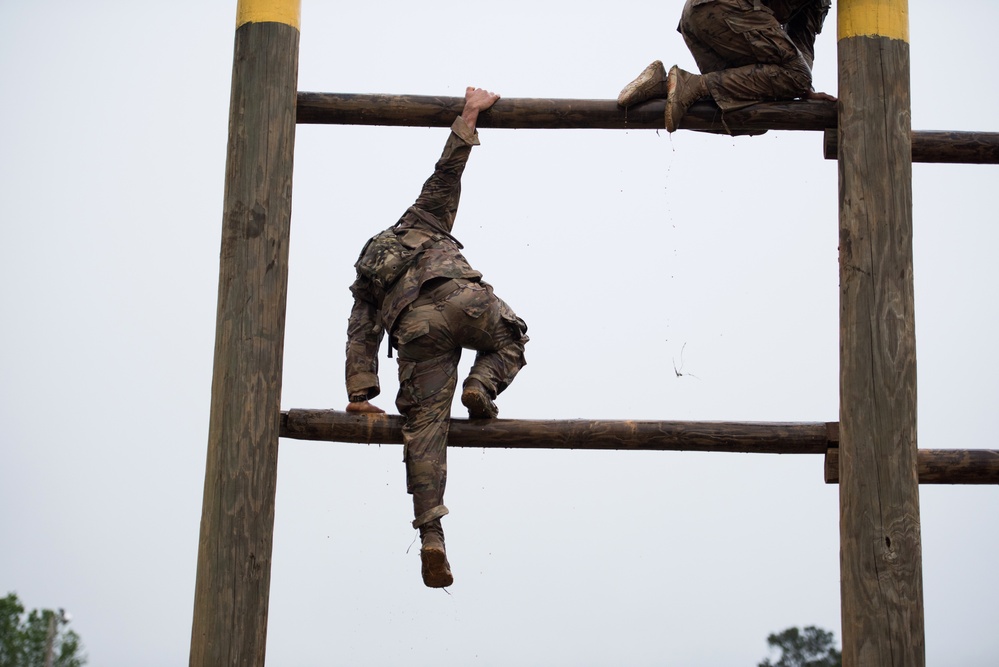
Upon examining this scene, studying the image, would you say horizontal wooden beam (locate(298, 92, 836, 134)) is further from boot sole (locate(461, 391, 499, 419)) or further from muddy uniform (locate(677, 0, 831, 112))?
boot sole (locate(461, 391, 499, 419))

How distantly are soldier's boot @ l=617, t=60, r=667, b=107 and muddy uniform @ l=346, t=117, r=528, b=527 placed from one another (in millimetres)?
751

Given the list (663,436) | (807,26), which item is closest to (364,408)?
(663,436)

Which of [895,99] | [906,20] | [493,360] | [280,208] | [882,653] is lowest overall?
[882,653]

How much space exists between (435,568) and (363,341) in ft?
4.11

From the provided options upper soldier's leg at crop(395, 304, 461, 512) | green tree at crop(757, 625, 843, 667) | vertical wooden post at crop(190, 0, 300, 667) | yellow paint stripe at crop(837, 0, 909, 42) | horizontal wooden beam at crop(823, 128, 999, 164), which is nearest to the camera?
vertical wooden post at crop(190, 0, 300, 667)

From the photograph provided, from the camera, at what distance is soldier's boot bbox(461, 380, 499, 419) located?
659cm

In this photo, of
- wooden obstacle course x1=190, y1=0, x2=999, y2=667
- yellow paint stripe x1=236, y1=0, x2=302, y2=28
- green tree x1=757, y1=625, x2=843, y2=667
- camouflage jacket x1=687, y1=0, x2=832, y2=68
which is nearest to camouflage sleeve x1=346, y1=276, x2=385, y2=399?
wooden obstacle course x1=190, y1=0, x2=999, y2=667

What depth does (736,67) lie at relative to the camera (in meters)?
6.77

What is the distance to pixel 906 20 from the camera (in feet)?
21.0

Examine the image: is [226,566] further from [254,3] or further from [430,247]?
[254,3]

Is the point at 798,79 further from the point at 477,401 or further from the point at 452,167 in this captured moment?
the point at 477,401

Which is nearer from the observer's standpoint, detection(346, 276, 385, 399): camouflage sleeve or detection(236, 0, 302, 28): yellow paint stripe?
detection(236, 0, 302, 28): yellow paint stripe

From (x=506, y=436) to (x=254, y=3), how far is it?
2331 mm

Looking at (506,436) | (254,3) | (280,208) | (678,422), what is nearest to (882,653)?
(678,422)
